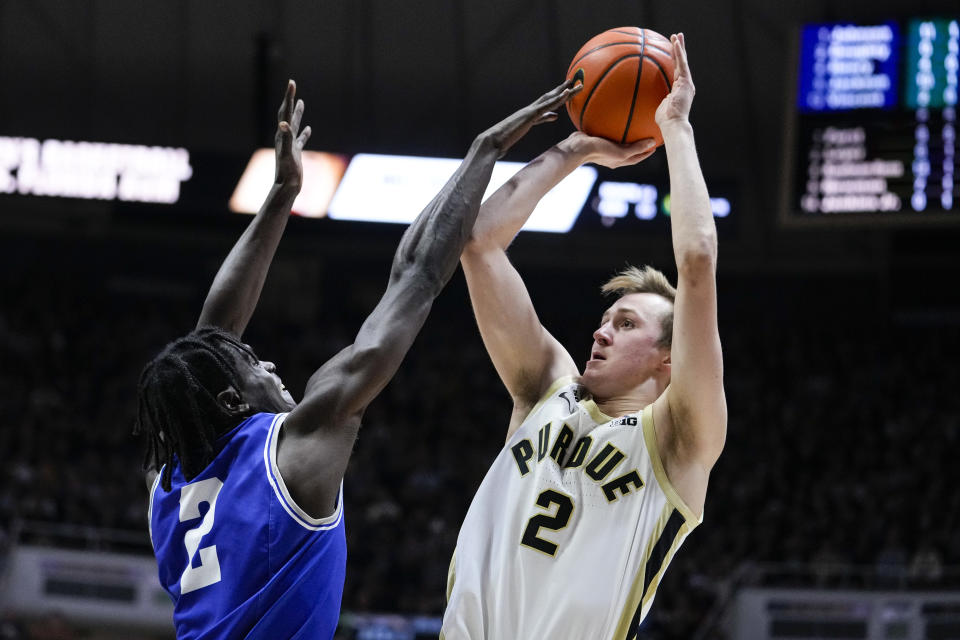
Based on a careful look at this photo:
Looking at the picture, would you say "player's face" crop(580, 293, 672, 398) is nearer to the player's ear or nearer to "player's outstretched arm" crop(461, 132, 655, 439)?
"player's outstretched arm" crop(461, 132, 655, 439)

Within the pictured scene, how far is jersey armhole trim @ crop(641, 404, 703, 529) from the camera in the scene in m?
3.03

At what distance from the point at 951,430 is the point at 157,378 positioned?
14.5 metres

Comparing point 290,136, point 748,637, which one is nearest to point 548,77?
point 748,637

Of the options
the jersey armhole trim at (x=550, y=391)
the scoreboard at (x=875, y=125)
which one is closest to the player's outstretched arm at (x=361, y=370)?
the jersey armhole trim at (x=550, y=391)

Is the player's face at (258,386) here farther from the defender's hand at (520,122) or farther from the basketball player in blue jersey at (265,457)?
the defender's hand at (520,122)

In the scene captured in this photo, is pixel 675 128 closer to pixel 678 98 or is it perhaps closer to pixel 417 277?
pixel 678 98

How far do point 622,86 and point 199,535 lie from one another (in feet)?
5.84

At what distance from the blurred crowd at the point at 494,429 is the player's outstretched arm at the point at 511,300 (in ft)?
28.5

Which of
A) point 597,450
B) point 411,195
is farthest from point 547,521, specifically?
→ point 411,195

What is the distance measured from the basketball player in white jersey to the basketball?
245mm

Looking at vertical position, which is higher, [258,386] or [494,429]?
[258,386]

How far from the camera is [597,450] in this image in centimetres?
311

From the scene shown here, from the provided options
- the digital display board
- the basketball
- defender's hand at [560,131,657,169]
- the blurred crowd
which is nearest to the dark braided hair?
defender's hand at [560,131,657,169]

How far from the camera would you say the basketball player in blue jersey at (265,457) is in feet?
8.51
